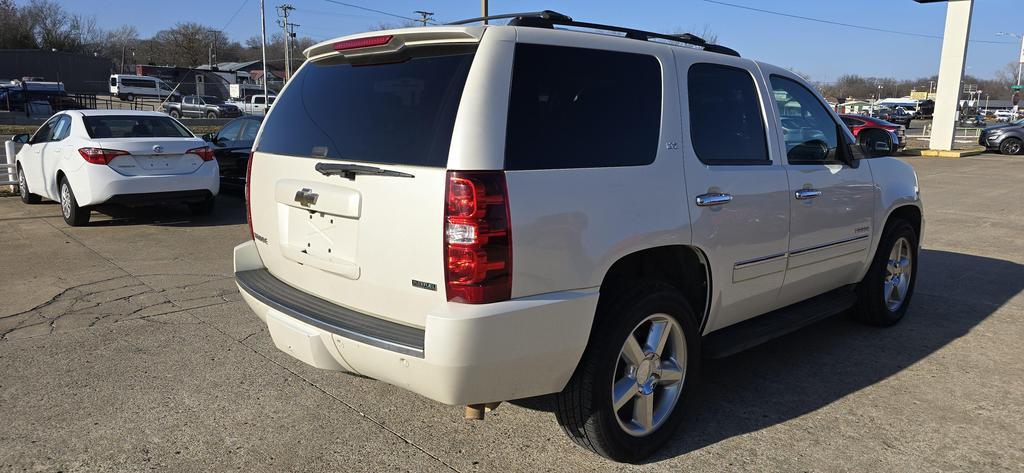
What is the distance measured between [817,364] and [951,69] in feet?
84.5

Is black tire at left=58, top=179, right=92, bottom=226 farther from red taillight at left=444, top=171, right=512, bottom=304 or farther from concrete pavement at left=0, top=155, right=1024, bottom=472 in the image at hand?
red taillight at left=444, top=171, right=512, bottom=304

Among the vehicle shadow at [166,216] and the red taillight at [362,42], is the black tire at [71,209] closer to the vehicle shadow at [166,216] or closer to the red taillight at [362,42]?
the vehicle shadow at [166,216]

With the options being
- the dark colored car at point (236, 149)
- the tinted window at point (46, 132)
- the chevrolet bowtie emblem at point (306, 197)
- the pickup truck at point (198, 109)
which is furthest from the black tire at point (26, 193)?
the pickup truck at point (198, 109)

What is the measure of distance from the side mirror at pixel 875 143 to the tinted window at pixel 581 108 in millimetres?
2292

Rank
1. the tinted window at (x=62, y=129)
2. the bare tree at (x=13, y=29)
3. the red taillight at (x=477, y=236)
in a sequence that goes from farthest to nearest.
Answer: the bare tree at (x=13, y=29) < the tinted window at (x=62, y=129) < the red taillight at (x=477, y=236)

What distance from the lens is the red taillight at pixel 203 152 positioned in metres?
9.14

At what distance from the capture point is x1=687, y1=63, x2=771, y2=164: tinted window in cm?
355

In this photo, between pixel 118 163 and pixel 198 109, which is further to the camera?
pixel 198 109

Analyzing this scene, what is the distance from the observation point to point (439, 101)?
2801mm

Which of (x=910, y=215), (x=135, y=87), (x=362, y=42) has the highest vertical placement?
(x=135, y=87)

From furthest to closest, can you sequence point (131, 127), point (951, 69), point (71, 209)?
1. point (951, 69)
2. point (131, 127)
3. point (71, 209)

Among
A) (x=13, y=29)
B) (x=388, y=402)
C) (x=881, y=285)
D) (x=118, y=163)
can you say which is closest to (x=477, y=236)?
(x=388, y=402)

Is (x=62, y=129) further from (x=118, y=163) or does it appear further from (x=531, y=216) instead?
(x=531, y=216)

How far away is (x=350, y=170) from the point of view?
9.68ft
